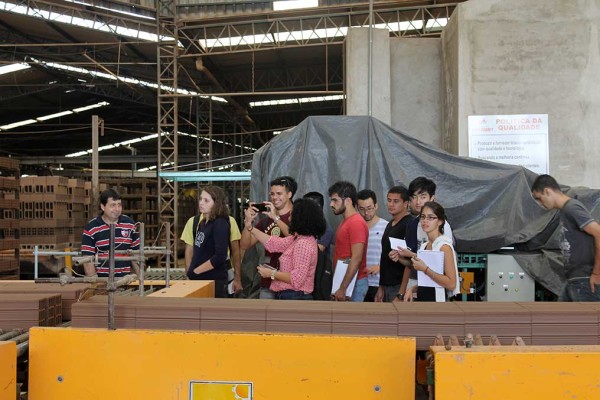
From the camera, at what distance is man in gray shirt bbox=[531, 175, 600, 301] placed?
4035mm

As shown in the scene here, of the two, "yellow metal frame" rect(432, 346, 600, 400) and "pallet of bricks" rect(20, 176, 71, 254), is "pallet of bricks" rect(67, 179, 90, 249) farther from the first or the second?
"yellow metal frame" rect(432, 346, 600, 400)

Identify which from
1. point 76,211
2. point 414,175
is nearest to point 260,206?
point 414,175

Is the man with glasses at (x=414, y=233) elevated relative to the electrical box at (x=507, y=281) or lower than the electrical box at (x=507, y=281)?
elevated

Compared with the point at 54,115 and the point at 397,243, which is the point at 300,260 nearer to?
the point at 397,243

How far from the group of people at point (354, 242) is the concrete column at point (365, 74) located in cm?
376

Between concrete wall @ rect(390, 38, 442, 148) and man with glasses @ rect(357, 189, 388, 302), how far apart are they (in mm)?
4262

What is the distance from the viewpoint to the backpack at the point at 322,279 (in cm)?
398

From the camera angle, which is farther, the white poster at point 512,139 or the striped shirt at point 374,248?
the white poster at point 512,139

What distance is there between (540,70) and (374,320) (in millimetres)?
6475

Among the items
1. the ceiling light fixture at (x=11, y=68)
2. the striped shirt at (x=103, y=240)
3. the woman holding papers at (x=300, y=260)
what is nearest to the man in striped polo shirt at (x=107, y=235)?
the striped shirt at (x=103, y=240)

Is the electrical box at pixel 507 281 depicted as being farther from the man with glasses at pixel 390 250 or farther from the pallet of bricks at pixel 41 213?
the pallet of bricks at pixel 41 213

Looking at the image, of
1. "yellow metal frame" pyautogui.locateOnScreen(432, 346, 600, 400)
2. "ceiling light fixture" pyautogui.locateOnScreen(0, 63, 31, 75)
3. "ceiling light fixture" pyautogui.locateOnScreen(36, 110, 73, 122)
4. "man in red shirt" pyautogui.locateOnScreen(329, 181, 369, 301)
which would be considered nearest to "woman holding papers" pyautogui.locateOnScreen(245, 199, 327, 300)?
"man in red shirt" pyautogui.locateOnScreen(329, 181, 369, 301)

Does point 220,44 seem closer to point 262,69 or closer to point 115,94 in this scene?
point 262,69

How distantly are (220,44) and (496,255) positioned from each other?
11.0 meters
